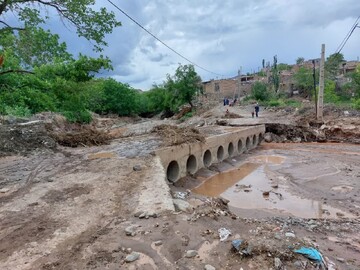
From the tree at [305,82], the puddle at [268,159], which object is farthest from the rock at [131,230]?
the tree at [305,82]

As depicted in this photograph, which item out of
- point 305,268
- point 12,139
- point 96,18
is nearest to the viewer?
point 305,268

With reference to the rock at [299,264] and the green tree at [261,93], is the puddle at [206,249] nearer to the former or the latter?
the rock at [299,264]

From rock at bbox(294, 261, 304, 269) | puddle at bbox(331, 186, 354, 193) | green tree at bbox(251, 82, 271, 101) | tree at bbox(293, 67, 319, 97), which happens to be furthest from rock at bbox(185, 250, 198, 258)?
tree at bbox(293, 67, 319, 97)

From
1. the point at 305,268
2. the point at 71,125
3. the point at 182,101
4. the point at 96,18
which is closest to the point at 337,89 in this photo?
the point at 182,101

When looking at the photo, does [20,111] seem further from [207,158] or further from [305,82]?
[305,82]

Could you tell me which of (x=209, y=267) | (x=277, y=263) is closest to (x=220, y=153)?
(x=277, y=263)

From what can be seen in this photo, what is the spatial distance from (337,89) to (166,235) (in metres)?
49.3

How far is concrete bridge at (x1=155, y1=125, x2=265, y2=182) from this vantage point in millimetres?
12594

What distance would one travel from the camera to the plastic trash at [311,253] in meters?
4.46

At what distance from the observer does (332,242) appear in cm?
652

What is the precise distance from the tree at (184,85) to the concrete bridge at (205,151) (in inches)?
706

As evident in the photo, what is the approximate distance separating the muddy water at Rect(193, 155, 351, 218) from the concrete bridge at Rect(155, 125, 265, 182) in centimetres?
108

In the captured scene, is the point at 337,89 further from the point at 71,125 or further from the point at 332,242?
the point at 332,242

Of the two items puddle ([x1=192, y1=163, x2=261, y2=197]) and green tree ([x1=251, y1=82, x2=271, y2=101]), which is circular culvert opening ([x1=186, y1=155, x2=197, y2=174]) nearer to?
puddle ([x1=192, y1=163, x2=261, y2=197])
